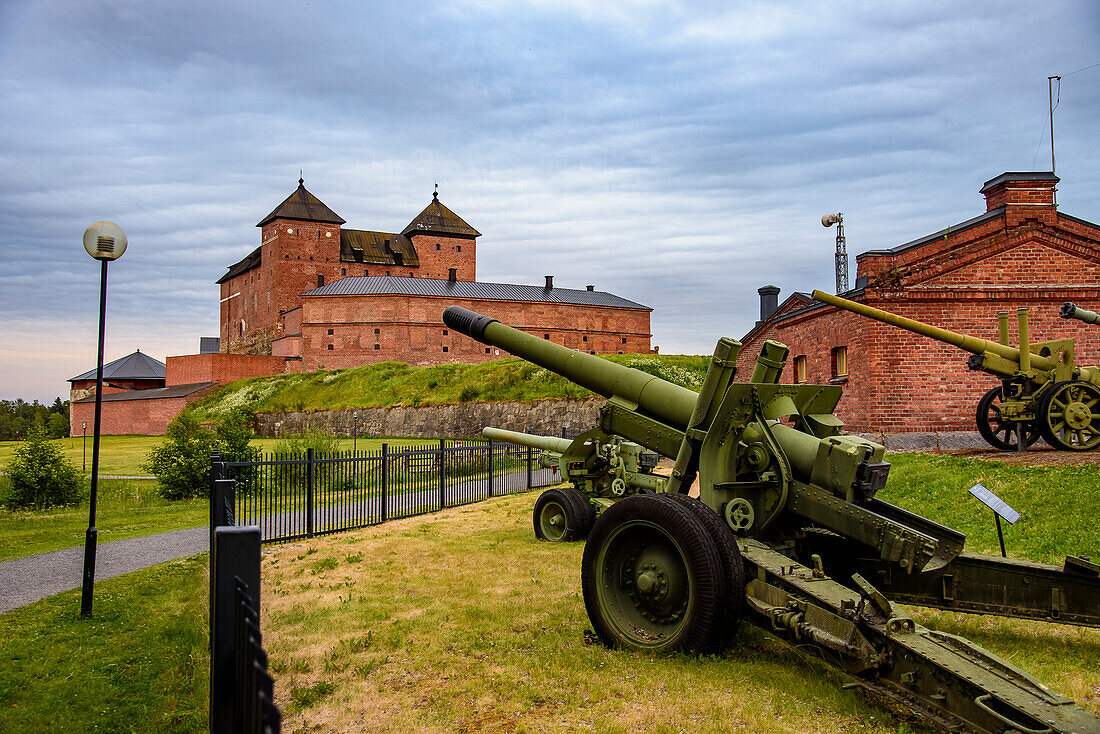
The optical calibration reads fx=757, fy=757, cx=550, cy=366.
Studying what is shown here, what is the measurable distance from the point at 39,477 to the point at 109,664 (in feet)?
41.8

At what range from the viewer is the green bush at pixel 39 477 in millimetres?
15805

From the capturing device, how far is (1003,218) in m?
16.1

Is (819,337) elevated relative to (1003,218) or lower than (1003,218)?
lower

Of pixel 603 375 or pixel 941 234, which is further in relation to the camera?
pixel 941 234

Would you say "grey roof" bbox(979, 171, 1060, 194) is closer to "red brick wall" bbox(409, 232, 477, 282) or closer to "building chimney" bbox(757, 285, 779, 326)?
"building chimney" bbox(757, 285, 779, 326)

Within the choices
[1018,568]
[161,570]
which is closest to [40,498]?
[161,570]

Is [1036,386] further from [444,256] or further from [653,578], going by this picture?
[444,256]

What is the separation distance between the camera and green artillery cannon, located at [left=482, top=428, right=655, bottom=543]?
9.14 metres

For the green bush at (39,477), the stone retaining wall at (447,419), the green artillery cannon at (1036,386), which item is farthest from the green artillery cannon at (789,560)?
the stone retaining wall at (447,419)

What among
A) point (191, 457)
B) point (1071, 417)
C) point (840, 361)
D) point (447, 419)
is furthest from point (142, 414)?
point (1071, 417)

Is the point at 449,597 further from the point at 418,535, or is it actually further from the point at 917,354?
the point at 917,354

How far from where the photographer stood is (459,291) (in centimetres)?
6994

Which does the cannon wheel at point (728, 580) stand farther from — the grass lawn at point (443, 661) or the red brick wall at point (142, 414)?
the red brick wall at point (142, 414)

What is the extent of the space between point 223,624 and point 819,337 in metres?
17.3
